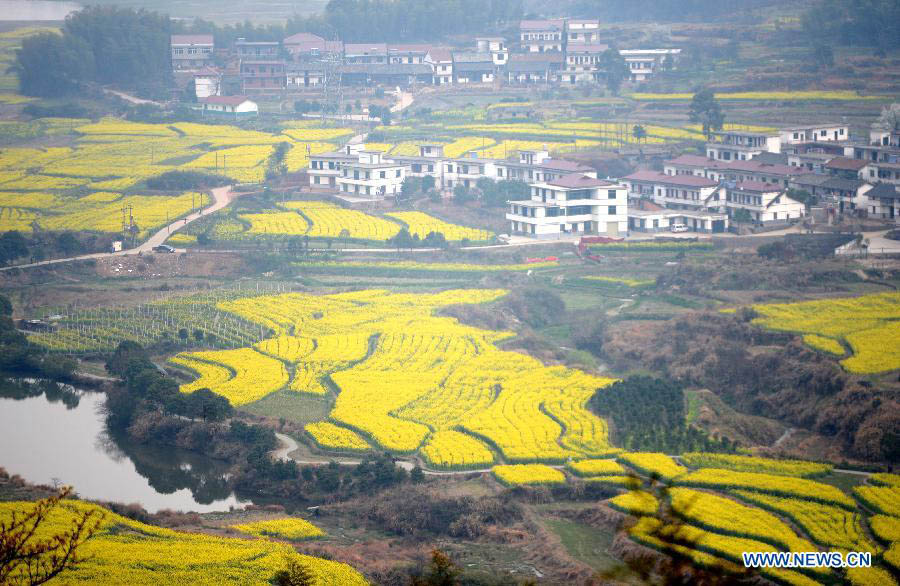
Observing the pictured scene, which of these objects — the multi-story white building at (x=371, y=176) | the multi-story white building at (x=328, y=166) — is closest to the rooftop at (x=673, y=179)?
the multi-story white building at (x=371, y=176)

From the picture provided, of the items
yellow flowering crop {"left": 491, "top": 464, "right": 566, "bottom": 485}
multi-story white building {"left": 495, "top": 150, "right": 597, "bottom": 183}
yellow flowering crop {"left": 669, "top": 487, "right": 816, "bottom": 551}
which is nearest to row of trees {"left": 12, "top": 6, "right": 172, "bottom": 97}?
multi-story white building {"left": 495, "top": 150, "right": 597, "bottom": 183}

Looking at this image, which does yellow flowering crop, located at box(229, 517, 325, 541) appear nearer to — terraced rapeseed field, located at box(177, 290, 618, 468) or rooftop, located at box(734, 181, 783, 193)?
terraced rapeseed field, located at box(177, 290, 618, 468)

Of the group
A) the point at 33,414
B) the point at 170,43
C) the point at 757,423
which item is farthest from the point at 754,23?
the point at 33,414

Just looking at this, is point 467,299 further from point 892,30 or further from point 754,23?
point 754,23

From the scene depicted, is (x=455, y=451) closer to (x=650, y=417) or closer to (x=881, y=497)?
(x=650, y=417)

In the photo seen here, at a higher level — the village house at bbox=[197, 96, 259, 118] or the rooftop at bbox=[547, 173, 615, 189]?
the village house at bbox=[197, 96, 259, 118]

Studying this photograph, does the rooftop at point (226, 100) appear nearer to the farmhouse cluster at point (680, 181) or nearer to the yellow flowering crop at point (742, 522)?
the farmhouse cluster at point (680, 181)
